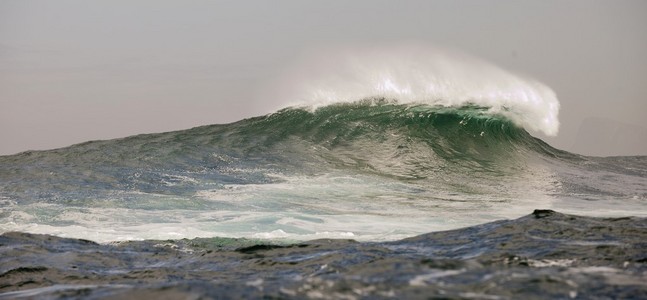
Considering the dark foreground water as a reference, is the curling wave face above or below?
above

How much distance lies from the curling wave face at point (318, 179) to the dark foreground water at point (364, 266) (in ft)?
7.60

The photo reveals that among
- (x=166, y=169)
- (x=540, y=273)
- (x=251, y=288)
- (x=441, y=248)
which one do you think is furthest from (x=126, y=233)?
(x=166, y=169)

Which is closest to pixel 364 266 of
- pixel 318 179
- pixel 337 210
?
pixel 337 210

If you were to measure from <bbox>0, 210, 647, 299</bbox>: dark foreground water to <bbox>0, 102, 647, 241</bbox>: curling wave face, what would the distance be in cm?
232

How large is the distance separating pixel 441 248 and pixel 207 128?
2018 cm

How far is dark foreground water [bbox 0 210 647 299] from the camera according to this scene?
4051 millimetres

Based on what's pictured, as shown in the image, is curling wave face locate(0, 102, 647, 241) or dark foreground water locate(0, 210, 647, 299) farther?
curling wave face locate(0, 102, 647, 241)

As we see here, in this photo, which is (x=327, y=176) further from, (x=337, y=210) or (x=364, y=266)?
(x=364, y=266)

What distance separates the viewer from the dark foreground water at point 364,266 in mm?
4051

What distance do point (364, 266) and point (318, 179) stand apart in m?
12.6

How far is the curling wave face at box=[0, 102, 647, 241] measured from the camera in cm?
1107

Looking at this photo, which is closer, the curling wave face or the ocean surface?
the ocean surface

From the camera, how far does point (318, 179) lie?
57.5 ft

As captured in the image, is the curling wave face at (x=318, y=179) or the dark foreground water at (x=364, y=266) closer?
the dark foreground water at (x=364, y=266)
